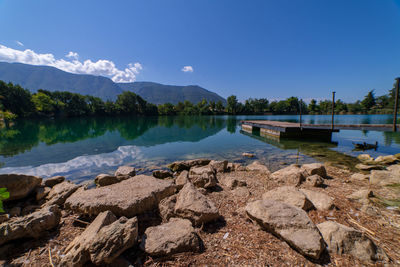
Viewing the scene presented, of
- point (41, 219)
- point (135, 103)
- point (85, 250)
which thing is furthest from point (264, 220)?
point (135, 103)

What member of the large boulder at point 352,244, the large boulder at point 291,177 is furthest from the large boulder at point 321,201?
the large boulder at point 291,177

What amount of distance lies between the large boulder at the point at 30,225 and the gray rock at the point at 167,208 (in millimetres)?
1969

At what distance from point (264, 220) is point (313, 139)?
60.8ft

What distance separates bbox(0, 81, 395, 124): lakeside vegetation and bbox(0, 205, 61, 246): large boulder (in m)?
49.3

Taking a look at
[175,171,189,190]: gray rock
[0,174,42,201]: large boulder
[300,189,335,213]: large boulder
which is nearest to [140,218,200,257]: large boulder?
[175,171,189,190]: gray rock

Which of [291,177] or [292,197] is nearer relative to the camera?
[292,197]

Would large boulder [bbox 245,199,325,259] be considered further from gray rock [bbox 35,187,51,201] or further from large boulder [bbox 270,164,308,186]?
gray rock [bbox 35,187,51,201]

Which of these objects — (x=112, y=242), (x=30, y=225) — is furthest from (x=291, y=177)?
(x=30, y=225)

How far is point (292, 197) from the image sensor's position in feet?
11.3

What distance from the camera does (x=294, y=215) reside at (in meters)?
2.58

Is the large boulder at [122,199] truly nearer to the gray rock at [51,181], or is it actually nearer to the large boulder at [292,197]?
the large boulder at [292,197]

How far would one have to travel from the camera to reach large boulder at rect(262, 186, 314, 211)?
10.6 ft

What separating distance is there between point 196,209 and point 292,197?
7.55 feet

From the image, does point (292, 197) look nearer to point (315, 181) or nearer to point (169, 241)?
point (315, 181)
